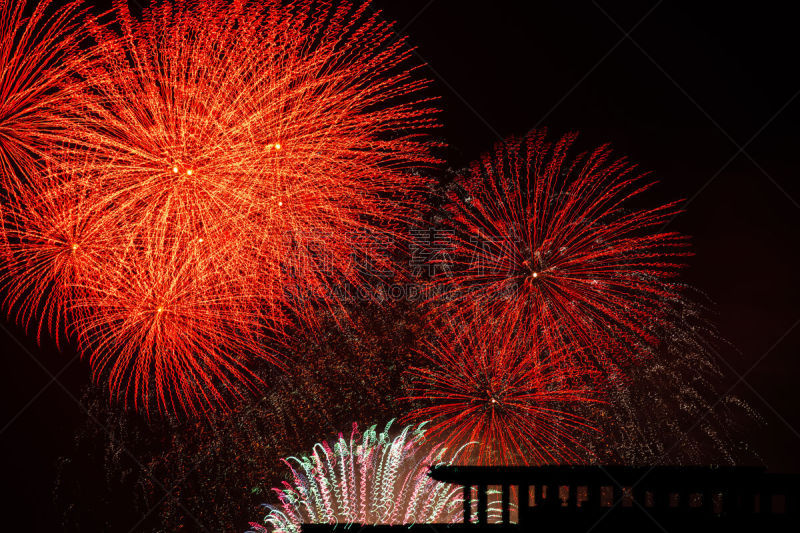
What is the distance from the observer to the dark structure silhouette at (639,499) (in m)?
10.3


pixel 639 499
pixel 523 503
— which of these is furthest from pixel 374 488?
pixel 639 499

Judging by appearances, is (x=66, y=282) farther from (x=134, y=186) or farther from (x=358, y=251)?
(x=358, y=251)

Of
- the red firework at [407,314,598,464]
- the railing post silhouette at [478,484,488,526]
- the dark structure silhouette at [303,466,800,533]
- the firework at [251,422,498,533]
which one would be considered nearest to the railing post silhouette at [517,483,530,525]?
the dark structure silhouette at [303,466,800,533]

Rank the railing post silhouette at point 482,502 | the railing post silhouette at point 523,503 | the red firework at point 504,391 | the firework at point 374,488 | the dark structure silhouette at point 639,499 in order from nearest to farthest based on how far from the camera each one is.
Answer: the dark structure silhouette at point 639,499
the railing post silhouette at point 523,503
the railing post silhouette at point 482,502
the red firework at point 504,391
the firework at point 374,488

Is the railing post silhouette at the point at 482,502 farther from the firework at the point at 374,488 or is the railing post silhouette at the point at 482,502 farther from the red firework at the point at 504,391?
the firework at the point at 374,488

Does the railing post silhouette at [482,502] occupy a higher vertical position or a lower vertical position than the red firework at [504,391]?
lower

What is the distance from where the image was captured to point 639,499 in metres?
10.5

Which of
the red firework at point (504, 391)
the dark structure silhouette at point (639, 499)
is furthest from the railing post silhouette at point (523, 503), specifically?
the red firework at point (504, 391)

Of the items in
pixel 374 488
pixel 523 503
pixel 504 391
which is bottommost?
pixel 523 503

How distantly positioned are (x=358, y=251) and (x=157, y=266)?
209 inches

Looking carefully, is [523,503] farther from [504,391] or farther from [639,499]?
[504,391]

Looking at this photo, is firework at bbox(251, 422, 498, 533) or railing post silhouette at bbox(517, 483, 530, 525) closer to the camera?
railing post silhouette at bbox(517, 483, 530, 525)

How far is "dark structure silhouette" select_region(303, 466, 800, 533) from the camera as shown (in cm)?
1032

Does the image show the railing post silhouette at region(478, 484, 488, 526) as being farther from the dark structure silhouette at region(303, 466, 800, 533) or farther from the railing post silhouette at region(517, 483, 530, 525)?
the railing post silhouette at region(517, 483, 530, 525)
